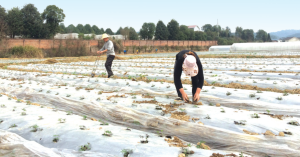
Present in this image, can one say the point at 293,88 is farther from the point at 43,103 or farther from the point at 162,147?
the point at 43,103

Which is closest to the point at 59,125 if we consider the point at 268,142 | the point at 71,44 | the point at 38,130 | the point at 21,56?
the point at 38,130

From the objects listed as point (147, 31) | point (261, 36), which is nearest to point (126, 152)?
point (147, 31)

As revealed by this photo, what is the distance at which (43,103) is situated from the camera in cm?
580

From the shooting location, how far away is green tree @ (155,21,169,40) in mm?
48875

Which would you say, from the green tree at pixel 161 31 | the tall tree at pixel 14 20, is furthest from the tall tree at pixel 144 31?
the tall tree at pixel 14 20

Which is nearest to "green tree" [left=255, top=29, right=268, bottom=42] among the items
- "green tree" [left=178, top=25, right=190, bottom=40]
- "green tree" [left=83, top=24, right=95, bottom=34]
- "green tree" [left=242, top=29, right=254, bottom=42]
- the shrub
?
"green tree" [left=242, top=29, right=254, bottom=42]

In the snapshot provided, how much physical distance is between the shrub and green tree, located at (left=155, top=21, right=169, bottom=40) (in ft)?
86.1

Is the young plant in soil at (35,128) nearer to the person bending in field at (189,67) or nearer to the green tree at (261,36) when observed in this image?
the person bending in field at (189,67)

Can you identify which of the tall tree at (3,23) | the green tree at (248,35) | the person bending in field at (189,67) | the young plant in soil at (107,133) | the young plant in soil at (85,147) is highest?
the green tree at (248,35)

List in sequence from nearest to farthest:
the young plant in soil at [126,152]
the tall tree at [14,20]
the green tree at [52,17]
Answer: the young plant in soil at [126,152], the tall tree at [14,20], the green tree at [52,17]

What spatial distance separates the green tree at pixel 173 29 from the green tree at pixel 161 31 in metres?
1.53

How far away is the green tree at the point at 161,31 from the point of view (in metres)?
48.9

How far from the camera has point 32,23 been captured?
34.4 m

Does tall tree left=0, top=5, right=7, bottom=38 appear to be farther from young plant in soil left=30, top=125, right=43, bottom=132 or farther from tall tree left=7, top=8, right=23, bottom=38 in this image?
young plant in soil left=30, top=125, right=43, bottom=132
